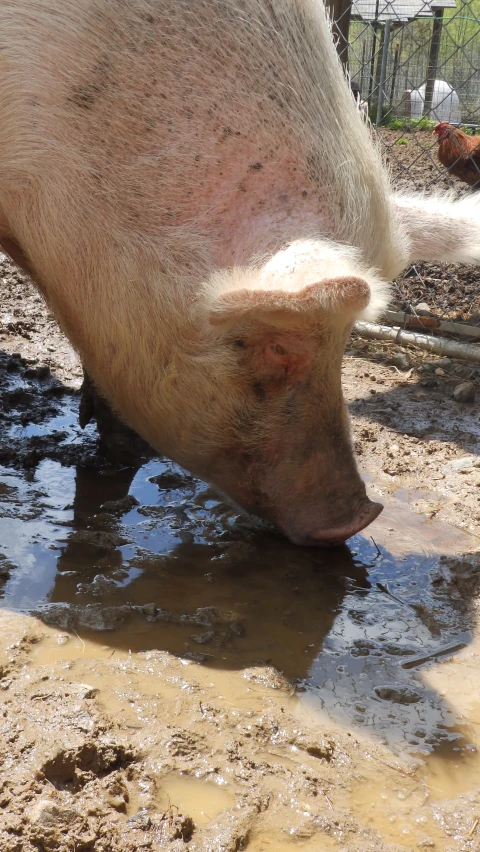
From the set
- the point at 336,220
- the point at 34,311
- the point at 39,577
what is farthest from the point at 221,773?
the point at 34,311

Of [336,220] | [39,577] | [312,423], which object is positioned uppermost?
[336,220]

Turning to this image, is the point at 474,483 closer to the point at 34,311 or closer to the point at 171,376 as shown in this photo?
the point at 171,376

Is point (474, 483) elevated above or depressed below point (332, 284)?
below

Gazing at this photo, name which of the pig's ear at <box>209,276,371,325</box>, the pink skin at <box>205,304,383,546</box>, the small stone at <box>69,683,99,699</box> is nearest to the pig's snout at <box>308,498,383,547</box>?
the pink skin at <box>205,304,383,546</box>

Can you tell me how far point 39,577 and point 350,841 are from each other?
3.83 feet

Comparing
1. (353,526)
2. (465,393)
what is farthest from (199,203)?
(465,393)

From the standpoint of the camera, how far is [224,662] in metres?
2.19

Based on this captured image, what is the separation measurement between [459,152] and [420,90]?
3.97m

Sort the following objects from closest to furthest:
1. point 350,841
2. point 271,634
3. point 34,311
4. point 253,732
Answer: point 350,841 → point 253,732 → point 271,634 → point 34,311

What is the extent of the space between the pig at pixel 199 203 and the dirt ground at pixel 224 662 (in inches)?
12.0

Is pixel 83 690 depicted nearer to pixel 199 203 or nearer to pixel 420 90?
pixel 199 203

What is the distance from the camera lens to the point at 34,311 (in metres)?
4.79

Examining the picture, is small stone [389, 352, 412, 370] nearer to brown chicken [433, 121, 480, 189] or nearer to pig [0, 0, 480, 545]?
pig [0, 0, 480, 545]

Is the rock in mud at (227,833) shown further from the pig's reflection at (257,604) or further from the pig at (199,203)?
the pig at (199,203)
